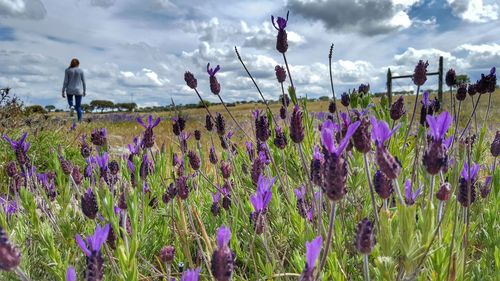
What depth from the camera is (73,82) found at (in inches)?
464

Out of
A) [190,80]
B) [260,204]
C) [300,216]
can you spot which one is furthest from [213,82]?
[260,204]

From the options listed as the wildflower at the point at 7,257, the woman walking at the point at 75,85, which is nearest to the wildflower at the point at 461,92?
the wildflower at the point at 7,257

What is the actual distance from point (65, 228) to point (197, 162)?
630 mm

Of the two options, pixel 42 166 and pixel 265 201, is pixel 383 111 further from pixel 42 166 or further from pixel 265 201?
pixel 42 166

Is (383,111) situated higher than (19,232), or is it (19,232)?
(383,111)

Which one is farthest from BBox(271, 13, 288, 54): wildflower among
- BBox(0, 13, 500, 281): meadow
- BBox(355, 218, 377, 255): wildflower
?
BBox(355, 218, 377, 255): wildflower

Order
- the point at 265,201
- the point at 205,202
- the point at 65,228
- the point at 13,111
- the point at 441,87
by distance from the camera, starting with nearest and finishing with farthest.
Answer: the point at 265,201 < the point at 65,228 < the point at 205,202 < the point at 13,111 < the point at 441,87

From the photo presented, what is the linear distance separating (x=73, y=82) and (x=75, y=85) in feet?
0.39

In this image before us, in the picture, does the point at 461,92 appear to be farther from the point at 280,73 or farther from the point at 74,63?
the point at 74,63

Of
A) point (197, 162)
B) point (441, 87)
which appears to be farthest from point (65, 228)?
point (441, 87)

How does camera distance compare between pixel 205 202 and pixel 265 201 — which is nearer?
pixel 265 201

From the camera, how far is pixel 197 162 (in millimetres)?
2137

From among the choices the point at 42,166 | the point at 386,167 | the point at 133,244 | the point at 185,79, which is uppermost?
the point at 185,79

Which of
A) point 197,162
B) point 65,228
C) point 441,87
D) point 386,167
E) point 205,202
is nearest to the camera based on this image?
point 386,167
